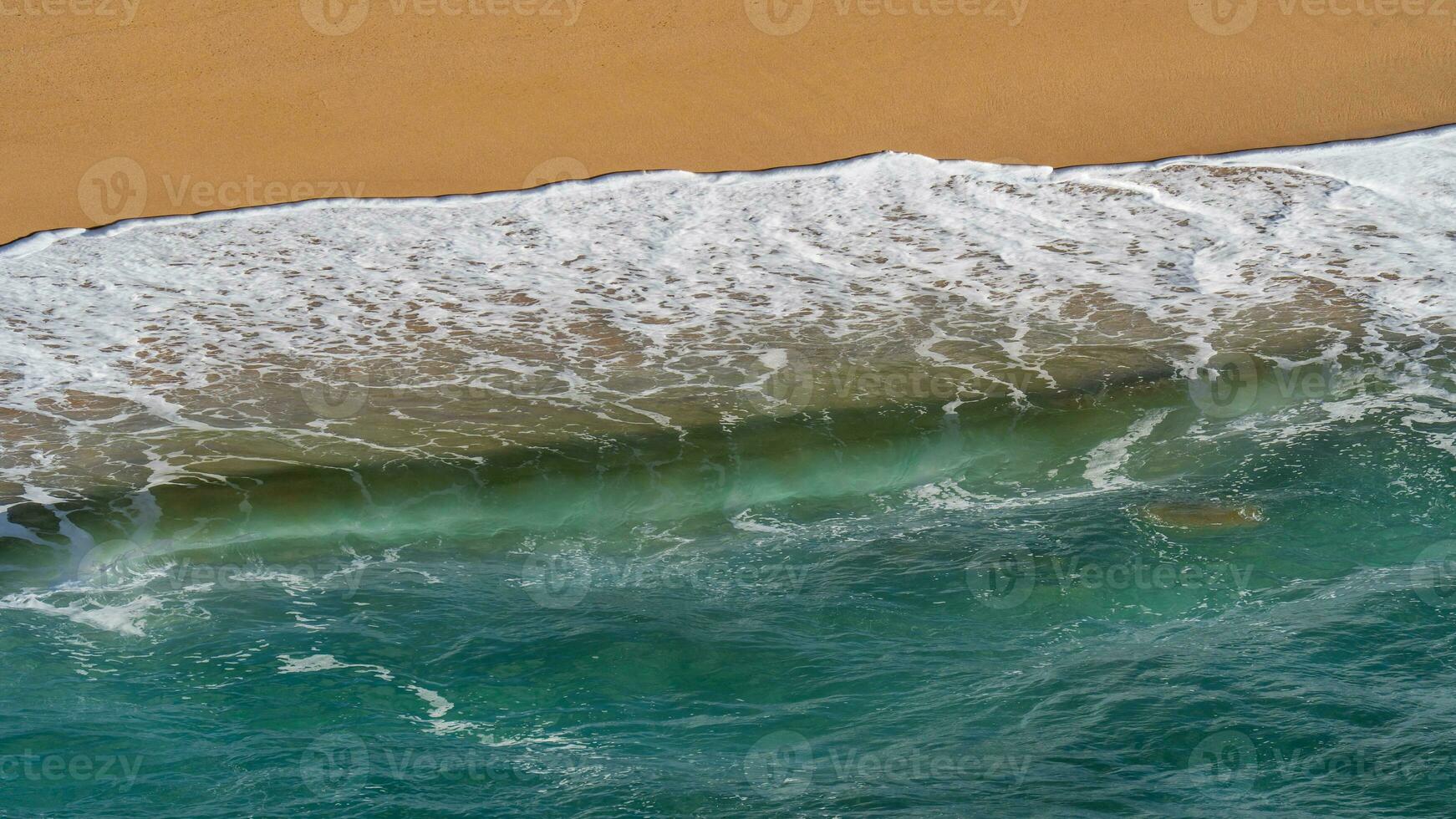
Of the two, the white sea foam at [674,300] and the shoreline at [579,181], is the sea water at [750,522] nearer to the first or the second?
the white sea foam at [674,300]

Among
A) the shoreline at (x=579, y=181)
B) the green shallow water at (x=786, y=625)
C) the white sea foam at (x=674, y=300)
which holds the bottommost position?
the green shallow water at (x=786, y=625)

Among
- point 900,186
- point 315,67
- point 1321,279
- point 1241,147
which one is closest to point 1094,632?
point 1321,279

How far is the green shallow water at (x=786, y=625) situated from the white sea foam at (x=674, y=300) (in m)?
0.77

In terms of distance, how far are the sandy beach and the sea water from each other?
3.10m

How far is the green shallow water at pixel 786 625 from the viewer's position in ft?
Result: 18.1

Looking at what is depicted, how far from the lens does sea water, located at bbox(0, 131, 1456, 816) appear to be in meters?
5.67

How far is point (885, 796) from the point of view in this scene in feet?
17.5

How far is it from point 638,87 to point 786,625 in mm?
12643

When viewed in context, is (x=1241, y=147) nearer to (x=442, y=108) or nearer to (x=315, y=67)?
(x=442, y=108)

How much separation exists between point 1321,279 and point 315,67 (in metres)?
13.1

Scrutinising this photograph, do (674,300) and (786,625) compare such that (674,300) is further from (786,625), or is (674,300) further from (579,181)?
(786,625)

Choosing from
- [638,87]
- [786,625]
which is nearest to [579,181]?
[638,87]

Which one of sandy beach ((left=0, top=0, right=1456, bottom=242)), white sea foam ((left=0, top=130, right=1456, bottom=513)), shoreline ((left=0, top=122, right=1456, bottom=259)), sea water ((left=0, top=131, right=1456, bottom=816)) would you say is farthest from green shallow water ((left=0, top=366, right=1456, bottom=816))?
sandy beach ((left=0, top=0, right=1456, bottom=242))

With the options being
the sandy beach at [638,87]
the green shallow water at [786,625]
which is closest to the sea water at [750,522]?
the green shallow water at [786,625]
